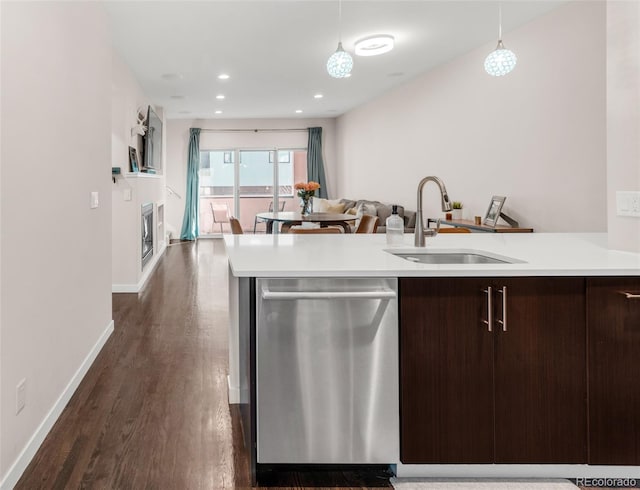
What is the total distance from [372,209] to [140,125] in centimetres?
353

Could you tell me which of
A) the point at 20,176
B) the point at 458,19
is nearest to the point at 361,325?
the point at 20,176

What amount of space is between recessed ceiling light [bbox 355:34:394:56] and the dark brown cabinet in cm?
398

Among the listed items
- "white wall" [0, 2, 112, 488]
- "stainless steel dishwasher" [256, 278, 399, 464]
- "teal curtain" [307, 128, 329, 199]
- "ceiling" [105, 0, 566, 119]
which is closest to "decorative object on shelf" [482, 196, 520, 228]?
"ceiling" [105, 0, 566, 119]

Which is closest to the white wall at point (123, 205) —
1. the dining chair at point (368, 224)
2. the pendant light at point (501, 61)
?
the dining chair at point (368, 224)

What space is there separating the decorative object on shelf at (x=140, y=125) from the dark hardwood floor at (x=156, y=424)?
3.07 m

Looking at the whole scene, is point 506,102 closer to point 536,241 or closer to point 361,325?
point 536,241

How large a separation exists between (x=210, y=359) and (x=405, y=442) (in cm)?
182

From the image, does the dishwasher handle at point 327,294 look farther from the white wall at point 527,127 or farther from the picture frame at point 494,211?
the picture frame at point 494,211

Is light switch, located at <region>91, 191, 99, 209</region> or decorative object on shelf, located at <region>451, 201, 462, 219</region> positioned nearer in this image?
light switch, located at <region>91, 191, 99, 209</region>

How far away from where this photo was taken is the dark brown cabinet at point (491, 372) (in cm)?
184

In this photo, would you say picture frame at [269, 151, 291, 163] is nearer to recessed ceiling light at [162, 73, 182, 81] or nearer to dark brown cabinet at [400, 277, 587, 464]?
recessed ceiling light at [162, 73, 182, 81]

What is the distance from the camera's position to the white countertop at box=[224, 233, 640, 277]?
1821 millimetres

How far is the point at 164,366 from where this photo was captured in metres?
3.24

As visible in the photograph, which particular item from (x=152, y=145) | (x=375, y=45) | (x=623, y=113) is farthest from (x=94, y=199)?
(x=152, y=145)
